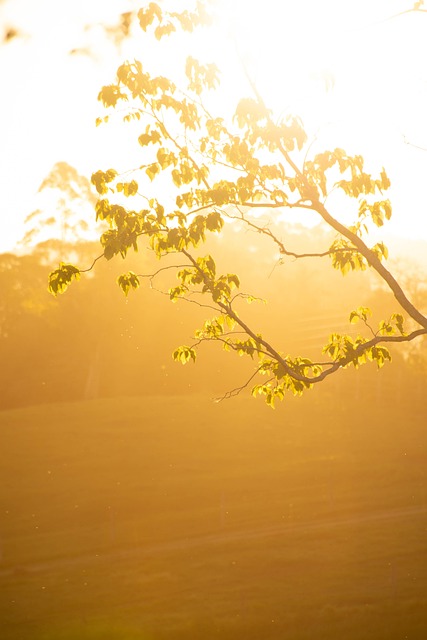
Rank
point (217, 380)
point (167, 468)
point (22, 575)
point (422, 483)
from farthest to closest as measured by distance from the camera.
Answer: point (217, 380)
point (167, 468)
point (422, 483)
point (22, 575)

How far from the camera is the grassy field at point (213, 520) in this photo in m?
23.5

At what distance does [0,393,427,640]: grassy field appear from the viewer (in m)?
23.5

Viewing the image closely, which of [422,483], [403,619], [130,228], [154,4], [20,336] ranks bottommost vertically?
[403,619]

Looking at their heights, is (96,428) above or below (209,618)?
above

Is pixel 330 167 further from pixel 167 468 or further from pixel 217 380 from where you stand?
pixel 217 380

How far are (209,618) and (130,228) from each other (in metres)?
15.6

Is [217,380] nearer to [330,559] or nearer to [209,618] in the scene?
[330,559]

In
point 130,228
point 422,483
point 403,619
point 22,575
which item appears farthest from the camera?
point 422,483

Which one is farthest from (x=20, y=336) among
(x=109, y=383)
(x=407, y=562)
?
(x=407, y=562)

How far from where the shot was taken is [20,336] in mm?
64125

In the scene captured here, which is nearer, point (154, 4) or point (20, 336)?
point (154, 4)

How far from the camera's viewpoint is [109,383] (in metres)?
64.9

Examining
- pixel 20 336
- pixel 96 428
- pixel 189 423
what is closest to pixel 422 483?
pixel 189 423

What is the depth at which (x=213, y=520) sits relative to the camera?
121ft
